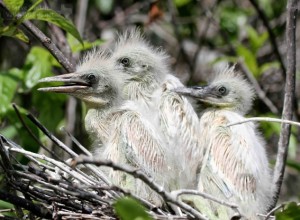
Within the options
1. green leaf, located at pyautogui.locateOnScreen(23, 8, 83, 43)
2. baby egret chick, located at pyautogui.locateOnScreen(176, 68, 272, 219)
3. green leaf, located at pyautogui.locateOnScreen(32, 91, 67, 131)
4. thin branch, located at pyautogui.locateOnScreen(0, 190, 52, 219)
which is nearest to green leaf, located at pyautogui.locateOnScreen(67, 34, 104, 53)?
green leaf, located at pyautogui.locateOnScreen(32, 91, 67, 131)

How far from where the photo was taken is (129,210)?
7.97 feet

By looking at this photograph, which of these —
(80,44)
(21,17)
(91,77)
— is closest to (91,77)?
(91,77)

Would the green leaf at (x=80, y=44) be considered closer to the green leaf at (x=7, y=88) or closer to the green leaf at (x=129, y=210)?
the green leaf at (x=7, y=88)

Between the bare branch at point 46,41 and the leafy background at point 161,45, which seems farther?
the leafy background at point 161,45

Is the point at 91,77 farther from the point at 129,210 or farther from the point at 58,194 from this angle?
the point at 129,210

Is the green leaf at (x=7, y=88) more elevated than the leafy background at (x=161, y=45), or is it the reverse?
the leafy background at (x=161, y=45)

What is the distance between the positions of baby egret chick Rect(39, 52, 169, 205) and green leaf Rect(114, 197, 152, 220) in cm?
88

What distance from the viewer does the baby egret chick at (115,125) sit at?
3.35 meters

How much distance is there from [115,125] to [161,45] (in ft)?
8.30

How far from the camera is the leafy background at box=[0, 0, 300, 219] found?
434cm

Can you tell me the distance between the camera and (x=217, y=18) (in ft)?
21.4

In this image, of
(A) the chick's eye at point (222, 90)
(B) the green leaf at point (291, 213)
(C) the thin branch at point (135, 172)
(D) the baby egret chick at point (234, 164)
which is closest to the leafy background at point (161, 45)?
(A) the chick's eye at point (222, 90)

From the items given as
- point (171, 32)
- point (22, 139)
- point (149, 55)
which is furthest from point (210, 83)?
point (171, 32)

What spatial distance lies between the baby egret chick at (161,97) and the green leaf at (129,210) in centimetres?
102
